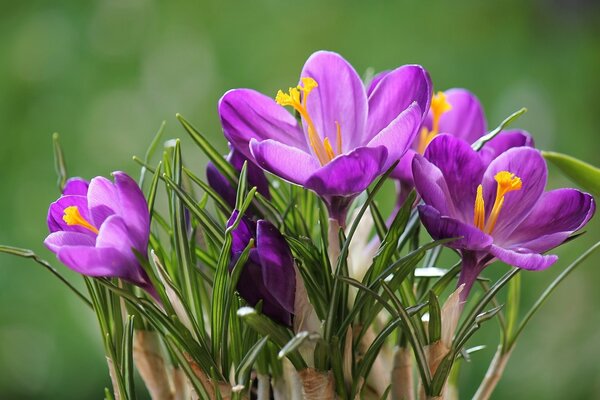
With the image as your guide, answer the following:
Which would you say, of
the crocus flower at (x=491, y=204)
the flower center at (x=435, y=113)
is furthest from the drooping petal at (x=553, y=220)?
the flower center at (x=435, y=113)

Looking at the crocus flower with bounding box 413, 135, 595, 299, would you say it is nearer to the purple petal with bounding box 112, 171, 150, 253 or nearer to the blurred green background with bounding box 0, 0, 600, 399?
the purple petal with bounding box 112, 171, 150, 253

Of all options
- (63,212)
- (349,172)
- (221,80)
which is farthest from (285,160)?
(221,80)

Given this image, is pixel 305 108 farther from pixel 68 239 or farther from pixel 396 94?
pixel 68 239

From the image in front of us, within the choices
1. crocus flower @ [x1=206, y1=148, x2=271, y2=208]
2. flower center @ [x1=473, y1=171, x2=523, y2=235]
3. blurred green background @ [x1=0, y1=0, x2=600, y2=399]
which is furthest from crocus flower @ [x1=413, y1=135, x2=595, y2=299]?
blurred green background @ [x1=0, y1=0, x2=600, y2=399]

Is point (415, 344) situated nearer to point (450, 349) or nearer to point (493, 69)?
point (450, 349)

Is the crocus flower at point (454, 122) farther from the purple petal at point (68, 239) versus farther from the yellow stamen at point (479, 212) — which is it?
the purple petal at point (68, 239)
